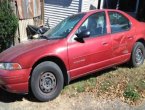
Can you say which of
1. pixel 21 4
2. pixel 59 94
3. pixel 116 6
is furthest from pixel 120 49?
pixel 116 6

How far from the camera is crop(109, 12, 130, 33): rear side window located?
731cm

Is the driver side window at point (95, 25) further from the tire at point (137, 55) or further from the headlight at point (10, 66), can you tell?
the headlight at point (10, 66)

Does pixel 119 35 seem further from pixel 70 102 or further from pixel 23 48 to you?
pixel 23 48

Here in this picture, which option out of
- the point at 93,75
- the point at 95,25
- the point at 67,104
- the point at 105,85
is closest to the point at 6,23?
the point at 93,75

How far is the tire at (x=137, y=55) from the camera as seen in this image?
7.80 m

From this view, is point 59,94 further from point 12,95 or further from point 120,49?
point 120,49

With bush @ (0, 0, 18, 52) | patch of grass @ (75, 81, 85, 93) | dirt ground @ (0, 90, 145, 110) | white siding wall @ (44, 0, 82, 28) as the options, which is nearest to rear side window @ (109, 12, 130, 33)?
patch of grass @ (75, 81, 85, 93)

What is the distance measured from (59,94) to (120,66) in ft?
7.92

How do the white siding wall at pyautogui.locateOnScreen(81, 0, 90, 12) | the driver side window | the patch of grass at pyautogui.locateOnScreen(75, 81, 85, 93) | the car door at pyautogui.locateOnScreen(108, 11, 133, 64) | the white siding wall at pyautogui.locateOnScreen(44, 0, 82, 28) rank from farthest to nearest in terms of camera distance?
the white siding wall at pyautogui.locateOnScreen(44, 0, 82, 28) < the white siding wall at pyautogui.locateOnScreen(81, 0, 90, 12) < the car door at pyautogui.locateOnScreen(108, 11, 133, 64) < the driver side window < the patch of grass at pyautogui.locateOnScreen(75, 81, 85, 93)

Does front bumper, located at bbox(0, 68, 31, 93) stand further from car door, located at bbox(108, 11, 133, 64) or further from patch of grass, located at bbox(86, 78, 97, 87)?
car door, located at bbox(108, 11, 133, 64)

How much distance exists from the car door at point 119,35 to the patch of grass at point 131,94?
1022 mm

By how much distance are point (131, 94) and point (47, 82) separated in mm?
1699

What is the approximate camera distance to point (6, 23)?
1027 cm

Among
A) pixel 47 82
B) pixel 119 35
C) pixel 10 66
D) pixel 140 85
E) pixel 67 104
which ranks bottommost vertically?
pixel 67 104
